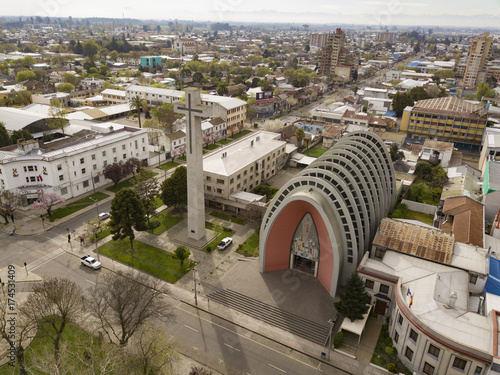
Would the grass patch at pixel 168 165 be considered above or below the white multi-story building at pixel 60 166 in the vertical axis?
below

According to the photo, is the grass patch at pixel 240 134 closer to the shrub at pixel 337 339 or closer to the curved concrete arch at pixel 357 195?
the curved concrete arch at pixel 357 195

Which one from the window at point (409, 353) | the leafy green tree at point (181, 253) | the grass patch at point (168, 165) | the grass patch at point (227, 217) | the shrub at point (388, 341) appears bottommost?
the grass patch at point (227, 217)

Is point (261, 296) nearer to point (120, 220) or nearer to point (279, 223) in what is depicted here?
point (279, 223)

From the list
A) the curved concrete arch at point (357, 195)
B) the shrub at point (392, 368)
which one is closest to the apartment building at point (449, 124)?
the curved concrete arch at point (357, 195)

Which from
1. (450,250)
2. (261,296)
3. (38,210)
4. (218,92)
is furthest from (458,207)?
(218,92)

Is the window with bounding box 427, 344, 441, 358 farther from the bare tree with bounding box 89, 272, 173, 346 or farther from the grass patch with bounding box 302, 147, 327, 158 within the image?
the grass patch with bounding box 302, 147, 327, 158

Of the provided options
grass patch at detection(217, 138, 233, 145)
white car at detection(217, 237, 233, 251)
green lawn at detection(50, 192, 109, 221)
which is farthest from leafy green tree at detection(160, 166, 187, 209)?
grass patch at detection(217, 138, 233, 145)

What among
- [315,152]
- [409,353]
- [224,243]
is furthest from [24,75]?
[409,353]
